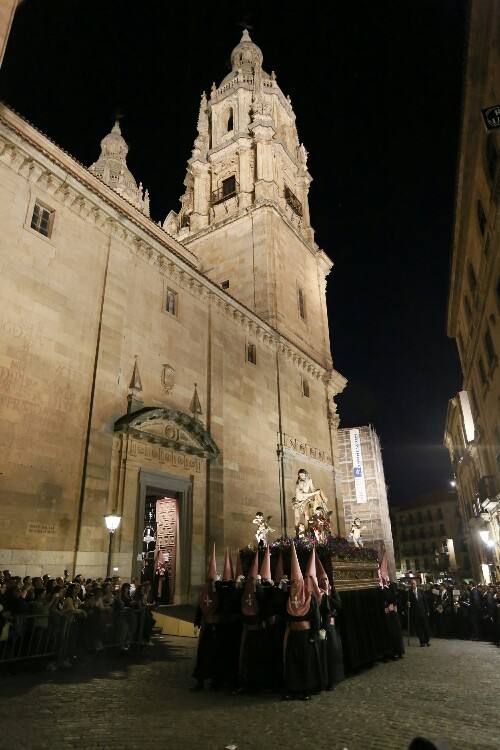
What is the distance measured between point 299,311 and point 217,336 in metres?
10.2

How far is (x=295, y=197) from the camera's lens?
118 ft

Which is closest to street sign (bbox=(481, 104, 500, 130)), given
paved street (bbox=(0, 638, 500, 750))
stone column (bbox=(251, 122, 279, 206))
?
paved street (bbox=(0, 638, 500, 750))

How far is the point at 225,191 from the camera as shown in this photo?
3406 centimetres

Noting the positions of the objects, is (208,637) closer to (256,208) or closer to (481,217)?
(481,217)

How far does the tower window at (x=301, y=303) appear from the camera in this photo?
3080 cm

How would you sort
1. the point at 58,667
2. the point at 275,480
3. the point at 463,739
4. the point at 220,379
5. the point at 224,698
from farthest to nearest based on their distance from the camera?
the point at 275,480 < the point at 220,379 < the point at 58,667 < the point at 224,698 < the point at 463,739

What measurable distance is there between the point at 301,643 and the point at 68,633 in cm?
494

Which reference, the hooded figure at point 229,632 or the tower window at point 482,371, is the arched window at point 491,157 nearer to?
the tower window at point 482,371

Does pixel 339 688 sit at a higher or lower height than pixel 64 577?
lower

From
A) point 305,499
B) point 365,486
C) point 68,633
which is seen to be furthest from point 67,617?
point 365,486

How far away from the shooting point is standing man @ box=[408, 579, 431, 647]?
1406cm

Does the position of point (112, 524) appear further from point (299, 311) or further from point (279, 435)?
point (299, 311)

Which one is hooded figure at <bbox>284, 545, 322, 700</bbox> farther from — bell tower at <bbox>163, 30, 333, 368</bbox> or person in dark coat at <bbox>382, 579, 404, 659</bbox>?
bell tower at <bbox>163, 30, 333, 368</bbox>

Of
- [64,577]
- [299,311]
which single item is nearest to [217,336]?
[299,311]
